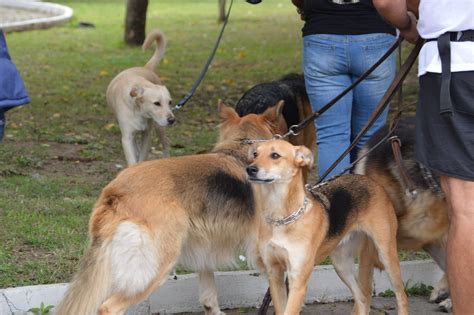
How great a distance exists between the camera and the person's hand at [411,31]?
14.5ft

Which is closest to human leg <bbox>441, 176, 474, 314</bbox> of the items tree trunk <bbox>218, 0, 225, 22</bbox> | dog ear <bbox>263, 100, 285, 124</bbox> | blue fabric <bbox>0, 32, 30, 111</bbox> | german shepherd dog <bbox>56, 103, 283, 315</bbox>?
german shepherd dog <bbox>56, 103, 283, 315</bbox>

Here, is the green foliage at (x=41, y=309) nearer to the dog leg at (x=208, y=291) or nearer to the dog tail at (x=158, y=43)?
the dog leg at (x=208, y=291)

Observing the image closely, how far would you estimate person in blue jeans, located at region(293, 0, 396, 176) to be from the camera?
5.39 meters

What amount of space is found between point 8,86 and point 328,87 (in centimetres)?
200

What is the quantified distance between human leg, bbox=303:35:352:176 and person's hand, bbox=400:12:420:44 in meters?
0.91

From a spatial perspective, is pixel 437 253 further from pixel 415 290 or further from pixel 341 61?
pixel 341 61

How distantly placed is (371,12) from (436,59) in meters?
1.71

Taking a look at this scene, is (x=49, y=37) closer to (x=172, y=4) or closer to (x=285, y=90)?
(x=172, y=4)

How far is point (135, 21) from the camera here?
57.9 feet

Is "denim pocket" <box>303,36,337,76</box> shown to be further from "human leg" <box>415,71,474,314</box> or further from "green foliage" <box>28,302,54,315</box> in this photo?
"green foliage" <box>28,302,54,315</box>

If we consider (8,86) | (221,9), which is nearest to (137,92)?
(8,86)

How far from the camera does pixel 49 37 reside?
21.2 metres

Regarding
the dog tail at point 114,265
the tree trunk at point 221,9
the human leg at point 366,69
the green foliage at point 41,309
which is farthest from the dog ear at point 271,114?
the tree trunk at point 221,9

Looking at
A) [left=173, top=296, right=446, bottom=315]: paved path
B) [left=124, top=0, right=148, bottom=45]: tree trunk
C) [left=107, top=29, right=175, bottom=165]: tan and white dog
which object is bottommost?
[left=124, top=0, right=148, bottom=45]: tree trunk
